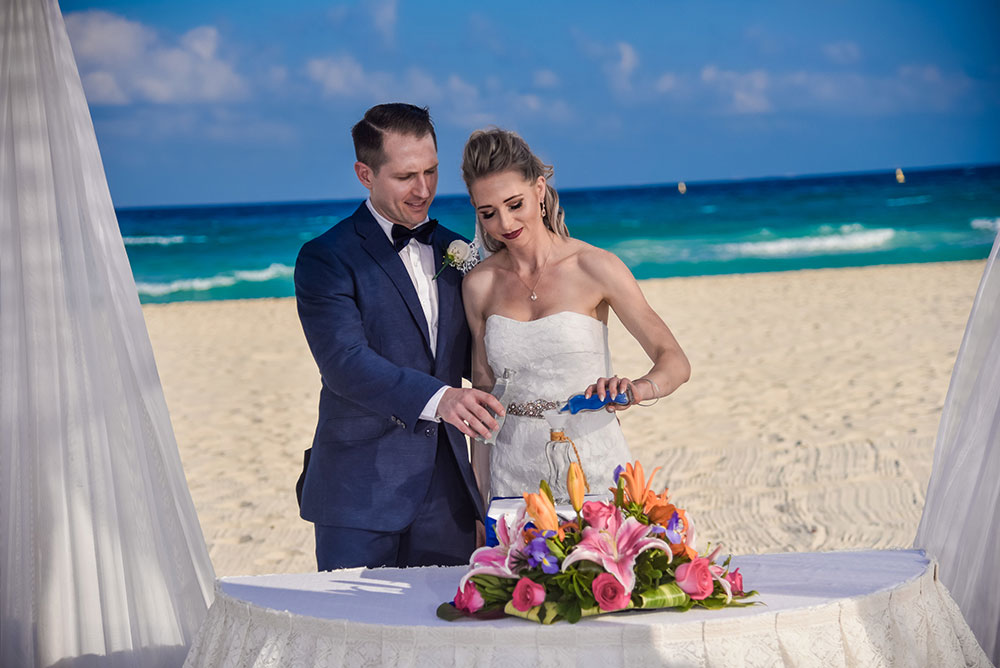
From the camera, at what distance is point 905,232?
28.0m

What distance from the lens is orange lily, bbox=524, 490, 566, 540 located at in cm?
218

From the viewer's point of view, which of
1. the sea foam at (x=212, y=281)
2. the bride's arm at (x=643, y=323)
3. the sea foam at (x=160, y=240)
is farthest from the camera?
the sea foam at (x=160, y=240)

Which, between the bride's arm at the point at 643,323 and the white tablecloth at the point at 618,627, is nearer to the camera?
the white tablecloth at the point at 618,627

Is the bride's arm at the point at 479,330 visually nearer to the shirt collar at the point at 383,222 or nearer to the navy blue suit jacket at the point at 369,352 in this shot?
the navy blue suit jacket at the point at 369,352

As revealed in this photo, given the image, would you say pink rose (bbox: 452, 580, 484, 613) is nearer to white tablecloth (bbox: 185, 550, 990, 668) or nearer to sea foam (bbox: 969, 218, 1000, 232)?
white tablecloth (bbox: 185, 550, 990, 668)

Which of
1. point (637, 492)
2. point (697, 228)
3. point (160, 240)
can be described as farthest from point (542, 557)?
point (160, 240)

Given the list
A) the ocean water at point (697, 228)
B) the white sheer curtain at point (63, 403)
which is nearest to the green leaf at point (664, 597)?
the white sheer curtain at point (63, 403)

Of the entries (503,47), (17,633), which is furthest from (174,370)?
(503,47)

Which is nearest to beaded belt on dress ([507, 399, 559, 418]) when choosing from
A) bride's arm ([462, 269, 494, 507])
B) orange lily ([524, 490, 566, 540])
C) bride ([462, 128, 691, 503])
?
bride ([462, 128, 691, 503])

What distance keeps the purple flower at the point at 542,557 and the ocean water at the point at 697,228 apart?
2296 cm

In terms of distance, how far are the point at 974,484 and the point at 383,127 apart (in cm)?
206

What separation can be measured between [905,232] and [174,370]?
856 inches

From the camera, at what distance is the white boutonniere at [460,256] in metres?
3.19

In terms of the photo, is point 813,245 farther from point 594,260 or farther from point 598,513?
point 598,513
